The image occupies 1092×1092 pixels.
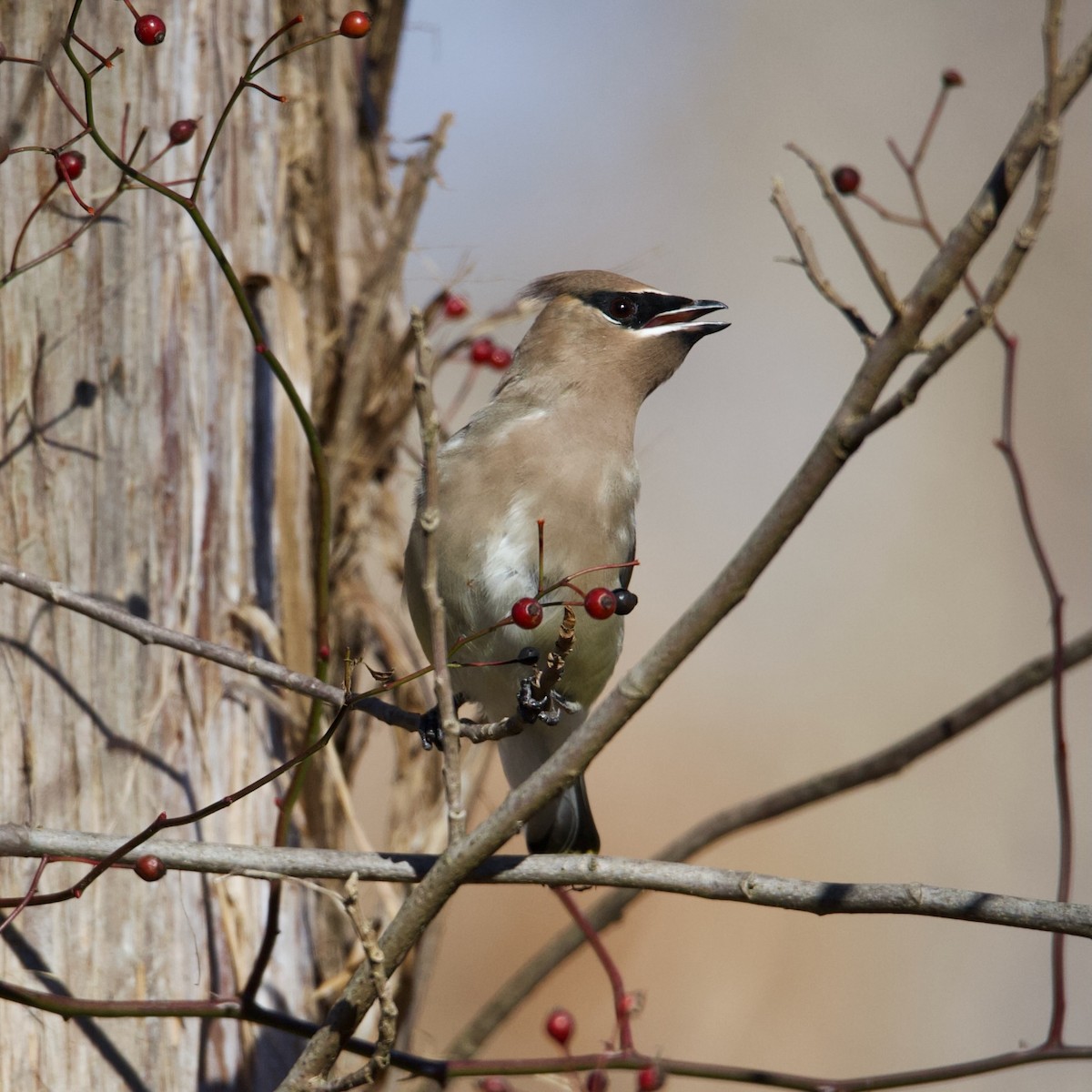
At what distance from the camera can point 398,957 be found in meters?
2.21

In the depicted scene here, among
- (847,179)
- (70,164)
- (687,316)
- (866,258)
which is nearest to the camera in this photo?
(866,258)

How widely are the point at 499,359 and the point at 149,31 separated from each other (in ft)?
5.52

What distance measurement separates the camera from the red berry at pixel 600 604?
7.76 ft

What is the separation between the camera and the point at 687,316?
381 cm

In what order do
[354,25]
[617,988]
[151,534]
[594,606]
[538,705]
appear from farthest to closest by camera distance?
[151,534] → [617,988] → [354,25] → [538,705] → [594,606]

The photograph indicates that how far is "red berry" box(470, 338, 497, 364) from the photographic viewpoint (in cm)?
411

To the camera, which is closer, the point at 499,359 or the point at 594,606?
the point at 594,606

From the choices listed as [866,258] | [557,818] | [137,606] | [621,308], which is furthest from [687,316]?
[866,258]

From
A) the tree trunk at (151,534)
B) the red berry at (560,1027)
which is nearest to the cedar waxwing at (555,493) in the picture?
the tree trunk at (151,534)

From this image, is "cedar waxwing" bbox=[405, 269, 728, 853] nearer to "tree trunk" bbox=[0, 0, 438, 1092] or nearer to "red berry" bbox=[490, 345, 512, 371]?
"red berry" bbox=[490, 345, 512, 371]

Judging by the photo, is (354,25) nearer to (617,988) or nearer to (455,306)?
(455,306)

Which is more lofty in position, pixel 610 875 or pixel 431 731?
pixel 431 731

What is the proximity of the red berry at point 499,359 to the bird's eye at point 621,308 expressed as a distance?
14.7 inches

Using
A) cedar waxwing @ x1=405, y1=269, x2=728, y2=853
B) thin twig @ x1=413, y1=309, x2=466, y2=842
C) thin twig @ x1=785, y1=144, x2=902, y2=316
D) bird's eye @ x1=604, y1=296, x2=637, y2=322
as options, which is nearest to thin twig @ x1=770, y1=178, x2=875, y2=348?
thin twig @ x1=785, y1=144, x2=902, y2=316
